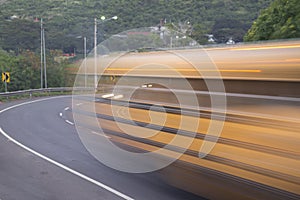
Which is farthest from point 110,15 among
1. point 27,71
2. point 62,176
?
point 27,71

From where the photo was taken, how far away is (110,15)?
2212cm

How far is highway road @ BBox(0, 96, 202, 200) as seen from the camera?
5.88 meters

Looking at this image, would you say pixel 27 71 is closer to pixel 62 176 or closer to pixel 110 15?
pixel 110 15

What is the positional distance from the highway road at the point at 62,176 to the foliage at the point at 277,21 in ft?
39.7

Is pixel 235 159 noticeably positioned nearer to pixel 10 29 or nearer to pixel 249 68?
pixel 249 68

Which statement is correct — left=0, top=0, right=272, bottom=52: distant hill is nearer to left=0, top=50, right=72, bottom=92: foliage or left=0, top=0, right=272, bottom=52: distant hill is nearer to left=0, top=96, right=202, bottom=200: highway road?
left=0, top=96, right=202, bottom=200: highway road

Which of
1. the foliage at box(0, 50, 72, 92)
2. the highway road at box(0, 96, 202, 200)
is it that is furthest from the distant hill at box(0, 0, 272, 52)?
the foliage at box(0, 50, 72, 92)

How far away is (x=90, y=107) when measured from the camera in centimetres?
755

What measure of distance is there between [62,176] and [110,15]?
16794mm

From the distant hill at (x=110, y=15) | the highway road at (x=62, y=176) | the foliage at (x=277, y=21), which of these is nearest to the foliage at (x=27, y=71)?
the distant hill at (x=110, y=15)

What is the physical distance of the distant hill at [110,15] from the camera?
9.70 metres

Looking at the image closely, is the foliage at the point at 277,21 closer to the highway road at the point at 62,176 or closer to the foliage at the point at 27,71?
the highway road at the point at 62,176

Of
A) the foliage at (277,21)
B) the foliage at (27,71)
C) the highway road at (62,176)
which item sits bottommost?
the highway road at (62,176)

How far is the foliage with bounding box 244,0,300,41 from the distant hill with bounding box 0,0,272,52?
2426mm
